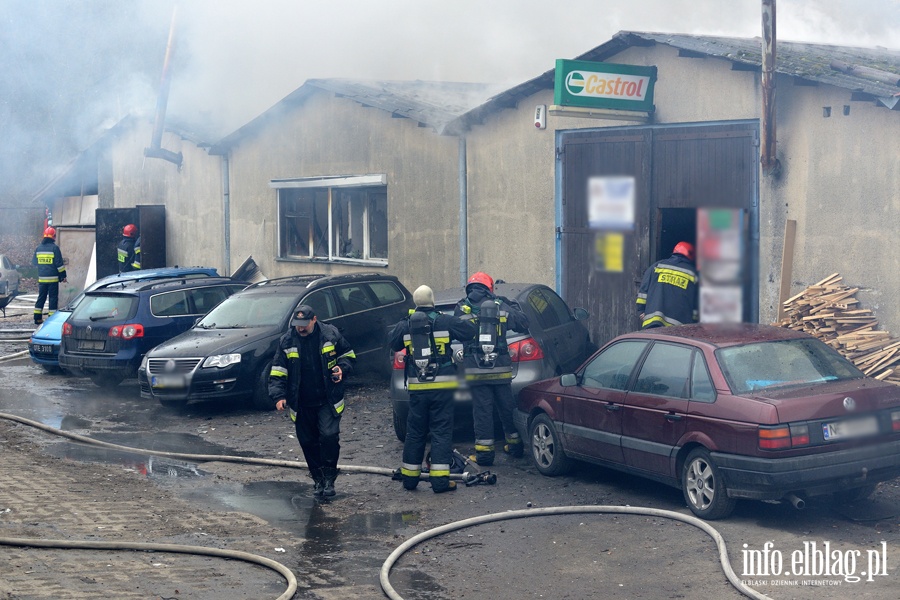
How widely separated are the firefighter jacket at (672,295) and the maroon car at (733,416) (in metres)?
2.47

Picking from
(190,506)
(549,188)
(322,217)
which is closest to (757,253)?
(549,188)

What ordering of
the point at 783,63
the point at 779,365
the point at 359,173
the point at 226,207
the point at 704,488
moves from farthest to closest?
the point at 226,207 → the point at 359,173 → the point at 783,63 → the point at 779,365 → the point at 704,488

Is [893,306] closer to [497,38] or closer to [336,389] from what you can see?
[336,389]

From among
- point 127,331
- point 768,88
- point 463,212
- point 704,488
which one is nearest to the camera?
point 704,488

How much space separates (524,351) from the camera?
10164 millimetres

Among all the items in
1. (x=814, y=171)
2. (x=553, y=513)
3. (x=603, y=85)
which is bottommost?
(x=553, y=513)

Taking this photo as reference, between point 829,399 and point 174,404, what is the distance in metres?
8.85

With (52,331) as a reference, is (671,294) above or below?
above

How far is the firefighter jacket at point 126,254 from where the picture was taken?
22.5m

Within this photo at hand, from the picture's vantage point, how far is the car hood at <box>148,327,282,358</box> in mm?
12703

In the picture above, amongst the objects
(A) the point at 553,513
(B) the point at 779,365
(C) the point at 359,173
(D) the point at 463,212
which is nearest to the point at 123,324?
(D) the point at 463,212

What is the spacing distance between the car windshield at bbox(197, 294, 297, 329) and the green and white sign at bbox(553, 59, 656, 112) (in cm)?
438

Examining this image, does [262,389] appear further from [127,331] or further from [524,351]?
[524,351]

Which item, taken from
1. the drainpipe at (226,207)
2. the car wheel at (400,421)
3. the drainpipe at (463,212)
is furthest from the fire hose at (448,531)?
the drainpipe at (226,207)
